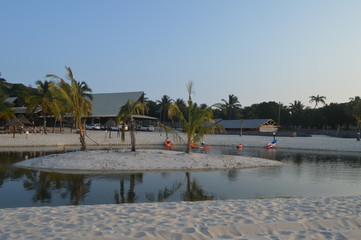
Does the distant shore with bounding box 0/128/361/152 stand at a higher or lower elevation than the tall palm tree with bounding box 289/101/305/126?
lower

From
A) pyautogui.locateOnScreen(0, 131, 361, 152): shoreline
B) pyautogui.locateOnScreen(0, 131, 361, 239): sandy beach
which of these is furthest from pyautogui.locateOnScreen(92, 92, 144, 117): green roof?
pyautogui.locateOnScreen(0, 131, 361, 239): sandy beach

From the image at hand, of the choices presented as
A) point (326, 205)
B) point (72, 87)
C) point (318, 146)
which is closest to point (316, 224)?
point (326, 205)

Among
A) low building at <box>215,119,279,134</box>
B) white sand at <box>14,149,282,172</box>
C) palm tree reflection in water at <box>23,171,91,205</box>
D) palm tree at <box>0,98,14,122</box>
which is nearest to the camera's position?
palm tree reflection in water at <box>23,171,91,205</box>

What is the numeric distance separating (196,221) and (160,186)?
6.57 metres

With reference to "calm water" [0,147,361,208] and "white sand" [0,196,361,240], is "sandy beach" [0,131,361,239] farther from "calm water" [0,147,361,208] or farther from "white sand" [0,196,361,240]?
"calm water" [0,147,361,208]

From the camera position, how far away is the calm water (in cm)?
1073

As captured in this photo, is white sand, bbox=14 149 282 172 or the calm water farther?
white sand, bbox=14 149 282 172

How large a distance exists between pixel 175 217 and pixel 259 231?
180cm

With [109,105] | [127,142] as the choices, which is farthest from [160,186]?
[109,105]

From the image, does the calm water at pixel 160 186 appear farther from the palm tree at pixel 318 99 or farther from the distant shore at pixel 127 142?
the palm tree at pixel 318 99

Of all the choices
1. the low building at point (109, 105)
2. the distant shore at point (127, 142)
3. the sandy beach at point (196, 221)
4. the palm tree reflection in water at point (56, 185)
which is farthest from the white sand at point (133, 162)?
the low building at point (109, 105)

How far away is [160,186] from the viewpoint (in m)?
13.1

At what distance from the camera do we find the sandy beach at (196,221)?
5.78 m

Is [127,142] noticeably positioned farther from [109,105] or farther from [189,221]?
[189,221]
